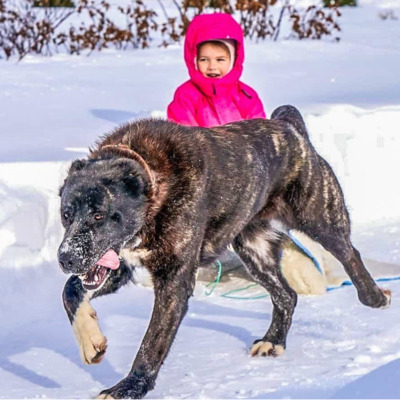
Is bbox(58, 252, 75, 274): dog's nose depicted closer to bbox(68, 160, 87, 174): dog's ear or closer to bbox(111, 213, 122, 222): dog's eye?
bbox(111, 213, 122, 222): dog's eye

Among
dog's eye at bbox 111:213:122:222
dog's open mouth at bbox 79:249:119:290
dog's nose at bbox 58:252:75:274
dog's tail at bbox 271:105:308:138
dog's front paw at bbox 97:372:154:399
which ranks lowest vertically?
dog's front paw at bbox 97:372:154:399

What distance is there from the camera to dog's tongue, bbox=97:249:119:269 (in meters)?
4.02

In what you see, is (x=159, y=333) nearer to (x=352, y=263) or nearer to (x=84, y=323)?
(x=84, y=323)

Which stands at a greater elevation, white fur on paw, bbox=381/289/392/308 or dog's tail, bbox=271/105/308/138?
dog's tail, bbox=271/105/308/138

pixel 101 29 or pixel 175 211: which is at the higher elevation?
pixel 175 211

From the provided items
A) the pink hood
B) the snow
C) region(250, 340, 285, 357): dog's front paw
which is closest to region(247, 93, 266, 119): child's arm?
the pink hood

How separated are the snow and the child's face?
3.65ft

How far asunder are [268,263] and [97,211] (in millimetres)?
1523

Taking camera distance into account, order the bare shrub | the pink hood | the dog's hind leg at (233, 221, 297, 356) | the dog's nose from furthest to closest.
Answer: the bare shrub → the pink hood → the dog's hind leg at (233, 221, 297, 356) → the dog's nose

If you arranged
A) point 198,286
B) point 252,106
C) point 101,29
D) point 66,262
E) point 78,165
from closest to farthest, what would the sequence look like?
point 66,262
point 78,165
point 198,286
point 252,106
point 101,29

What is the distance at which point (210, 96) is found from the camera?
6594mm

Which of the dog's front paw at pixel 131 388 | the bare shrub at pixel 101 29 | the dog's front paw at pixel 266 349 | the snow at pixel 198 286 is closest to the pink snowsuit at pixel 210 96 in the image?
the snow at pixel 198 286

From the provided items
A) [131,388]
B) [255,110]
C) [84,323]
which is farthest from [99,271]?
[255,110]

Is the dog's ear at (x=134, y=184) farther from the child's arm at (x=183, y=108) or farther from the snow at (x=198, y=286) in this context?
the child's arm at (x=183, y=108)
